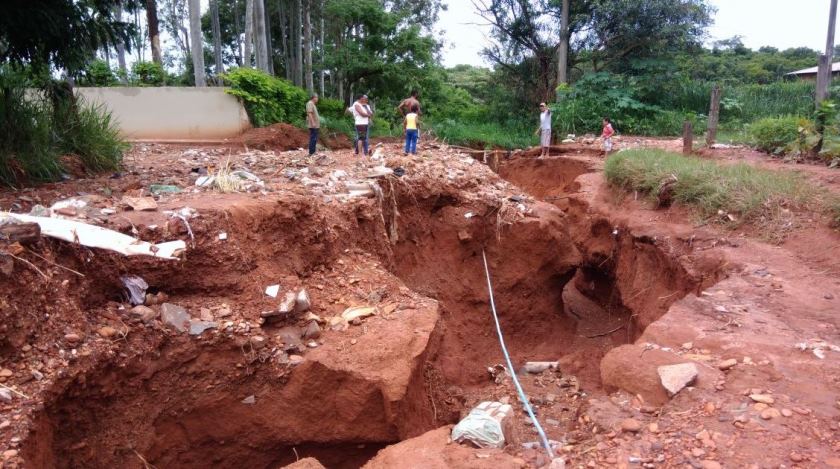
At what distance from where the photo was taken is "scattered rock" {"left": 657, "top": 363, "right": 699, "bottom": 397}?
3188mm

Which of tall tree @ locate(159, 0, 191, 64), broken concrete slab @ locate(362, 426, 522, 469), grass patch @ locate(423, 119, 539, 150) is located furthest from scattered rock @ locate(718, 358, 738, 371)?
tall tree @ locate(159, 0, 191, 64)

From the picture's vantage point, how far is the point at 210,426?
4.08 metres

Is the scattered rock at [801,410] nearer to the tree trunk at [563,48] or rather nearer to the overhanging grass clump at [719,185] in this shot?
the overhanging grass clump at [719,185]

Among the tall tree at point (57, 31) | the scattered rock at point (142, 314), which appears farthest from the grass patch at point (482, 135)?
the scattered rock at point (142, 314)

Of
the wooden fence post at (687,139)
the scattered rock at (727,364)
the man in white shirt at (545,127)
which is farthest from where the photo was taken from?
the man in white shirt at (545,127)

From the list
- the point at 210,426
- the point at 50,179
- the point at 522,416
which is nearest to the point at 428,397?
the point at 522,416

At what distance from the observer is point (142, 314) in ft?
12.5

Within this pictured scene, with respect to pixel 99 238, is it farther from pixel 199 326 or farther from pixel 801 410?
pixel 801 410

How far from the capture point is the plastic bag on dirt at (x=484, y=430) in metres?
2.93

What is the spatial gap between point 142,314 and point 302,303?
3.70 ft

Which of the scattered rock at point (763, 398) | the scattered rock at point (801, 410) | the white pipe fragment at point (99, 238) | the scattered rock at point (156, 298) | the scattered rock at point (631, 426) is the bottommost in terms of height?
the scattered rock at point (631, 426)

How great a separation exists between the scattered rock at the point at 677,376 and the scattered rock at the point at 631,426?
351mm

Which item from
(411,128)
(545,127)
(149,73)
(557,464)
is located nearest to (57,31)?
(411,128)

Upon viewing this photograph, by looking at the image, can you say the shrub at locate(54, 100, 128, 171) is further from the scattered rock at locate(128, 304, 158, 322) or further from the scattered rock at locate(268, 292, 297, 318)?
the scattered rock at locate(268, 292, 297, 318)
